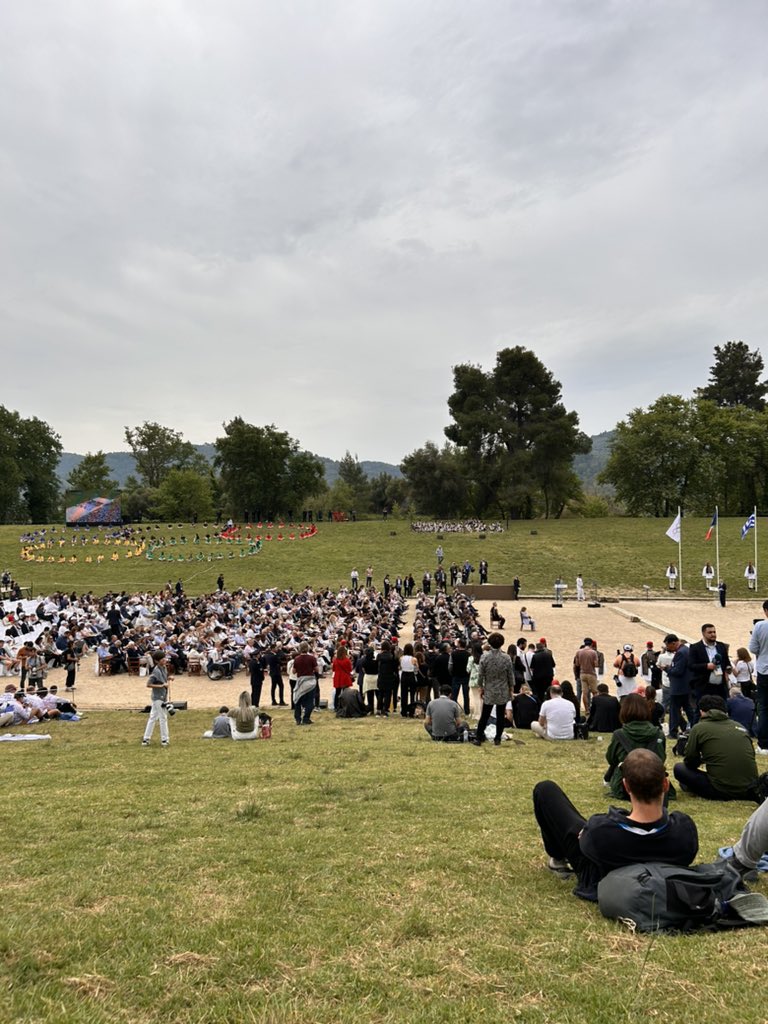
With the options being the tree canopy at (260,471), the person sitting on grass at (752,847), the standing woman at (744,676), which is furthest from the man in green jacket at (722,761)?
the tree canopy at (260,471)

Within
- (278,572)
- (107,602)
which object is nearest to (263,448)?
(278,572)

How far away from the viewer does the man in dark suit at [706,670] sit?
9156mm

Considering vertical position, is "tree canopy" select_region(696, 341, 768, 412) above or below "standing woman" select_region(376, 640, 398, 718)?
above

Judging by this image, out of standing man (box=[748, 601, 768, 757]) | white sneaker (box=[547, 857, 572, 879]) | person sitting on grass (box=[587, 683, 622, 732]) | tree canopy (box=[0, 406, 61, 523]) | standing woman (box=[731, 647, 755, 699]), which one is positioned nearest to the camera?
white sneaker (box=[547, 857, 572, 879])

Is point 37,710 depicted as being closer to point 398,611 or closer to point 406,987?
point 406,987

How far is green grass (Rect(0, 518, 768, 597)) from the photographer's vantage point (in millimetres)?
39469

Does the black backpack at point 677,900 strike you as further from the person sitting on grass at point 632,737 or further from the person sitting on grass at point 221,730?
the person sitting on grass at point 221,730

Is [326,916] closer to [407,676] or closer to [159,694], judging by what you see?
[159,694]

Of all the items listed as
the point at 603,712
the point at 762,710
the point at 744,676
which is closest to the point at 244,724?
the point at 603,712

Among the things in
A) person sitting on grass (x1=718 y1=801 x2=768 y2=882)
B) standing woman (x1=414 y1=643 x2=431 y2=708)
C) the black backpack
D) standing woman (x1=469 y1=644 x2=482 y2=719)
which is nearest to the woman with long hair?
standing woman (x1=414 y1=643 x2=431 y2=708)

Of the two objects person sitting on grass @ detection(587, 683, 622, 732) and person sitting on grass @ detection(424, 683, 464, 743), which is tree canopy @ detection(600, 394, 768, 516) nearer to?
person sitting on grass @ detection(587, 683, 622, 732)

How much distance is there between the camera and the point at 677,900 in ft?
11.5

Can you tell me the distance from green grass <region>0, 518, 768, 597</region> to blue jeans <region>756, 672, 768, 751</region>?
2970 cm

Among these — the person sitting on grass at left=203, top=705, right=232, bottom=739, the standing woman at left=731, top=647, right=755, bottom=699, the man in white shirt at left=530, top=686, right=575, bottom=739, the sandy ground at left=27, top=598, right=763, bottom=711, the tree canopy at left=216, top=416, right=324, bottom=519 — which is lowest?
the sandy ground at left=27, top=598, right=763, bottom=711
